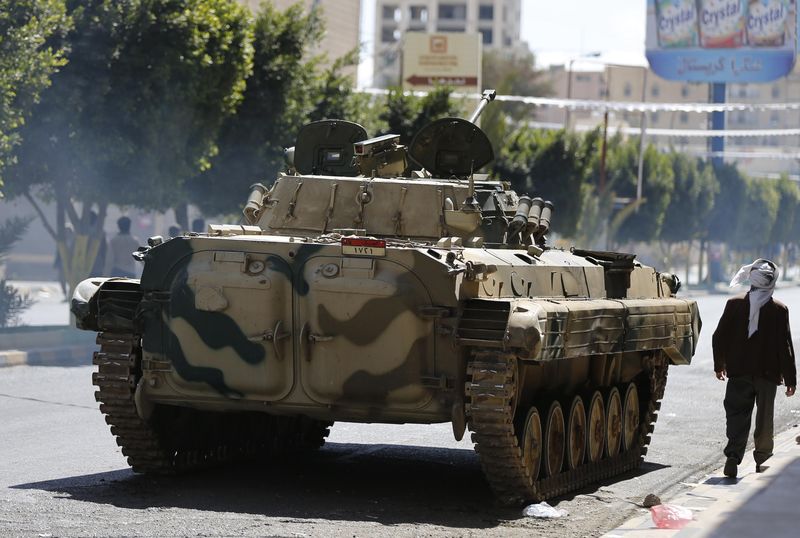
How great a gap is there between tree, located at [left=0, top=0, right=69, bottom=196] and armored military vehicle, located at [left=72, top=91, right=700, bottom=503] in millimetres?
10890

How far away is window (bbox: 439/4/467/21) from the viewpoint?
5689 inches

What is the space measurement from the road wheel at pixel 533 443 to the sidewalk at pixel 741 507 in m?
0.77

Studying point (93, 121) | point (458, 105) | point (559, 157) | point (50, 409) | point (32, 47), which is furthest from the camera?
point (559, 157)

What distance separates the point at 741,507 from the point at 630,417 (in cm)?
388

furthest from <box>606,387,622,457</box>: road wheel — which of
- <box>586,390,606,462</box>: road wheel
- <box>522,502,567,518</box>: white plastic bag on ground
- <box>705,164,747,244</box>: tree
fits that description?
<box>705,164,747,244</box>: tree

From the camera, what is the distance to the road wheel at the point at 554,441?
36.4 feet

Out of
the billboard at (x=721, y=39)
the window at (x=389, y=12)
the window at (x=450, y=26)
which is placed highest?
the window at (x=389, y=12)

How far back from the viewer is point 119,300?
1078 cm

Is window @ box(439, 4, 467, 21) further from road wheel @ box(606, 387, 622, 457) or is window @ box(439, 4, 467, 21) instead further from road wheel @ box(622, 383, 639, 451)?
road wheel @ box(606, 387, 622, 457)

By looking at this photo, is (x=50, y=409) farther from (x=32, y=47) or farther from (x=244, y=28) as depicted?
(x=244, y=28)

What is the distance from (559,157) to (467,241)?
34.8 metres

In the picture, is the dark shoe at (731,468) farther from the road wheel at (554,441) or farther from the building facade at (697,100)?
the building facade at (697,100)

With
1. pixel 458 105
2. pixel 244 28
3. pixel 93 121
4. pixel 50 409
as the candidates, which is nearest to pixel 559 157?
pixel 458 105

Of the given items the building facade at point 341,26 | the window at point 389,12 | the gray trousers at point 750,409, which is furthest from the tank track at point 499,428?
the window at point 389,12
